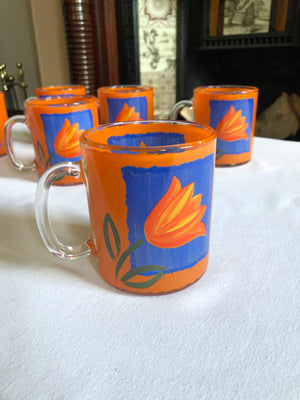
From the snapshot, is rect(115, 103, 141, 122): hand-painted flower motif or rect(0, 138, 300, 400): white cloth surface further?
rect(115, 103, 141, 122): hand-painted flower motif

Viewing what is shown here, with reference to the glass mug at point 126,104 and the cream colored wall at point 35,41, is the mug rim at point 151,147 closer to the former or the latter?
the glass mug at point 126,104

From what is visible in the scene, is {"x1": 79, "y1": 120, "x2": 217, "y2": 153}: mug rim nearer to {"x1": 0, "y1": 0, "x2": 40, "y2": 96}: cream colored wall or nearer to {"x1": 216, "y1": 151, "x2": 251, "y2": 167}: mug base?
{"x1": 216, "y1": 151, "x2": 251, "y2": 167}: mug base

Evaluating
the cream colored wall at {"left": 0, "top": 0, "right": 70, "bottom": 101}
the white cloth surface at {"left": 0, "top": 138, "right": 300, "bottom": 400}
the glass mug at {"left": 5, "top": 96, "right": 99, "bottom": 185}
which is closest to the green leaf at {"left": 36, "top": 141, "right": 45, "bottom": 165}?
the glass mug at {"left": 5, "top": 96, "right": 99, "bottom": 185}

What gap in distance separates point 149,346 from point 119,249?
0.07 meters

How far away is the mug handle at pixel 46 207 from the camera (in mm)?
293

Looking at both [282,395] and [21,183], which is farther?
[21,183]

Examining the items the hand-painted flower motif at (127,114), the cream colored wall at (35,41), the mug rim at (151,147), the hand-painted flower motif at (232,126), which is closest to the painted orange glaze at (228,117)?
the hand-painted flower motif at (232,126)

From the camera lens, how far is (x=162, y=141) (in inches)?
13.4

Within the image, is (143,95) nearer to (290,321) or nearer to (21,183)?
(21,183)

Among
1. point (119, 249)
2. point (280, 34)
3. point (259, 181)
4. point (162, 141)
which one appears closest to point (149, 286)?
point (119, 249)

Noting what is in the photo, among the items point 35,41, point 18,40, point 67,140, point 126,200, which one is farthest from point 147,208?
point 18,40

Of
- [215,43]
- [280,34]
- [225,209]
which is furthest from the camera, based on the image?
[215,43]

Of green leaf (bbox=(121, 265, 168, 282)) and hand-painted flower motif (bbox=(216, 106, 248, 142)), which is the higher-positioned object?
hand-painted flower motif (bbox=(216, 106, 248, 142))

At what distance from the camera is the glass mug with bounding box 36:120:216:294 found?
0.80 ft
